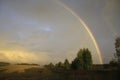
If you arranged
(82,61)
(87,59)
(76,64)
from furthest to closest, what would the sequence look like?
(87,59)
(82,61)
(76,64)

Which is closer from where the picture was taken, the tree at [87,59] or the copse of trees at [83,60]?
the copse of trees at [83,60]

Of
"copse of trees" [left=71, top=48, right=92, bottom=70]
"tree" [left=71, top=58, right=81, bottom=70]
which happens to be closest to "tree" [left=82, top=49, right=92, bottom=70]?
"copse of trees" [left=71, top=48, right=92, bottom=70]

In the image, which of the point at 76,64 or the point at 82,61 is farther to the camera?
the point at 82,61

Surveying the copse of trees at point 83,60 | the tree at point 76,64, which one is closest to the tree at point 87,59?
the copse of trees at point 83,60

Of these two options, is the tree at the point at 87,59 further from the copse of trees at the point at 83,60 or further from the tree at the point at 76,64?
the tree at the point at 76,64

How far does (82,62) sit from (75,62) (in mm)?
1811

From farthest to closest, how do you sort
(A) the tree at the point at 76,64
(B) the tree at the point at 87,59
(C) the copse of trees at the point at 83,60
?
(B) the tree at the point at 87,59
(C) the copse of trees at the point at 83,60
(A) the tree at the point at 76,64

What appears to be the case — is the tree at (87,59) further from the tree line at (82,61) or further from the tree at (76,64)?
the tree at (76,64)

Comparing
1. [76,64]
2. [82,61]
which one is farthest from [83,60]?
[76,64]

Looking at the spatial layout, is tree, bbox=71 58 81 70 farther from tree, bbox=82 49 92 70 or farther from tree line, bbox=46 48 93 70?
tree, bbox=82 49 92 70

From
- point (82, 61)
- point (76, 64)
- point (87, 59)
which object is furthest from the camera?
point (87, 59)

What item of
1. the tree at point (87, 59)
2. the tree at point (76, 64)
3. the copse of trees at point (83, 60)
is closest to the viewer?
the tree at point (76, 64)

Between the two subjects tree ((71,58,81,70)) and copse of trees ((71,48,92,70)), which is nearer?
tree ((71,58,81,70))

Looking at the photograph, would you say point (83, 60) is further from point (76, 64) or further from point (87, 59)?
point (76, 64)
